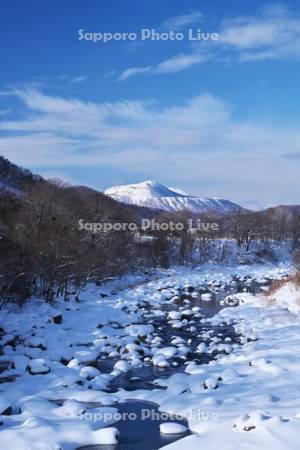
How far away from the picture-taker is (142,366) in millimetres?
15156

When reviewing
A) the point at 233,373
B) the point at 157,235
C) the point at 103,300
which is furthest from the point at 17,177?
the point at 233,373

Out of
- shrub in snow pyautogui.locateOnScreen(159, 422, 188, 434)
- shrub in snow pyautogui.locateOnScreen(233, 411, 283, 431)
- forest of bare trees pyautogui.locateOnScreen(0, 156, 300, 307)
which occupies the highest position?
forest of bare trees pyautogui.locateOnScreen(0, 156, 300, 307)

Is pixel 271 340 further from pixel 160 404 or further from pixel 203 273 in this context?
pixel 203 273

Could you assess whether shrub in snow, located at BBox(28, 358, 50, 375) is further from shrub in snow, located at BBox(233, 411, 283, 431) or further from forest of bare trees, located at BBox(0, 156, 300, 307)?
shrub in snow, located at BBox(233, 411, 283, 431)

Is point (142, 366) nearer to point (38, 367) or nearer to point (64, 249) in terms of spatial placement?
point (38, 367)

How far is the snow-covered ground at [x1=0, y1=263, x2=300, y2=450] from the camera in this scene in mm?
8984

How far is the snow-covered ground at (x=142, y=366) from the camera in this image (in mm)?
8984

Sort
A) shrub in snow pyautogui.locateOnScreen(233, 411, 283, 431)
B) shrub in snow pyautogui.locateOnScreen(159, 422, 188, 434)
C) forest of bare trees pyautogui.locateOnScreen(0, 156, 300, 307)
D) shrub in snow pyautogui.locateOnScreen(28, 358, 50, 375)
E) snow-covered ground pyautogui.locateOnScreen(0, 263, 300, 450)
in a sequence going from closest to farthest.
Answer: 1. shrub in snow pyautogui.locateOnScreen(233, 411, 283, 431)
2. snow-covered ground pyautogui.locateOnScreen(0, 263, 300, 450)
3. shrub in snow pyautogui.locateOnScreen(159, 422, 188, 434)
4. shrub in snow pyautogui.locateOnScreen(28, 358, 50, 375)
5. forest of bare trees pyautogui.locateOnScreen(0, 156, 300, 307)

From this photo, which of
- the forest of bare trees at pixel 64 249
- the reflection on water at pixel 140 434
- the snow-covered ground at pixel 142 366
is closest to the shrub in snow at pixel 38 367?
the snow-covered ground at pixel 142 366

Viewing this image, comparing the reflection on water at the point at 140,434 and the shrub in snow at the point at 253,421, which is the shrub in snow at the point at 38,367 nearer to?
the reflection on water at the point at 140,434

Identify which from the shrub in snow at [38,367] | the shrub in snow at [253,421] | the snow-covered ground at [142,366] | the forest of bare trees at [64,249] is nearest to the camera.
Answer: the shrub in snow at [253,421]

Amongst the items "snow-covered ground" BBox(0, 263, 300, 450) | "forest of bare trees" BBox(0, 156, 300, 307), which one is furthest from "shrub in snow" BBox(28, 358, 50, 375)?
"forest of bare trees" BBox(0, 156, 300, 307)

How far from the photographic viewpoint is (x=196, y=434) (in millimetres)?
9203

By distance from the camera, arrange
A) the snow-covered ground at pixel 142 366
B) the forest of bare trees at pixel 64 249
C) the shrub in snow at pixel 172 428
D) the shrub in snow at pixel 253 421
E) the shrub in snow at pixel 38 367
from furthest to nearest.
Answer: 1. the forest of bare trees at pixel 64 249
2. the shrub in snow at pixel 38 367
3. the shrub in snow at pixel 172 428
4. the snow-covered ground at pixel 142 366
5. the shrub in snow at pixel 253 421
